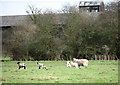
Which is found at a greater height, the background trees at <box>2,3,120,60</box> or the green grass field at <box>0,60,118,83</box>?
the background trees at <box>2,3,120,60</box>

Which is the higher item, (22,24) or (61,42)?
(22,24)

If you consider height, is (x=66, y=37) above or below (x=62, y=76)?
above

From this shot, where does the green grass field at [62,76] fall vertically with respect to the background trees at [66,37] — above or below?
below

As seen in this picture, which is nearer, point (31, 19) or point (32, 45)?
point (32, 45)

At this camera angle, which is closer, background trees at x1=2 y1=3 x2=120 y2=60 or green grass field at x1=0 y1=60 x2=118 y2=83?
green grass field at x1=0 y1=60 x2=118 y2=83

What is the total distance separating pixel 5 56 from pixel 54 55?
126 inches

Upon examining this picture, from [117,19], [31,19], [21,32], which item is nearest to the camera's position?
[117,19]

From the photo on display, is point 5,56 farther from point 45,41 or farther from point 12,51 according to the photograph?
point 45,41

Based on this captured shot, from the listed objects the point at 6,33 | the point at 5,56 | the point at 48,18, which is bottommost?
the point at 5,56

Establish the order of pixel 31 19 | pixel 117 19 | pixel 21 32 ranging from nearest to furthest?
pixel 117 19
pixel 21 32
pixel 31 19

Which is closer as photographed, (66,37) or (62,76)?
(62,76)

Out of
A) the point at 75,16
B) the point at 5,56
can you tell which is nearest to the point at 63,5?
the point at 75,16

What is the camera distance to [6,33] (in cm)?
1633

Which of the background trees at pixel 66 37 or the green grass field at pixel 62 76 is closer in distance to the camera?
the green grass field at pixel 62 76
